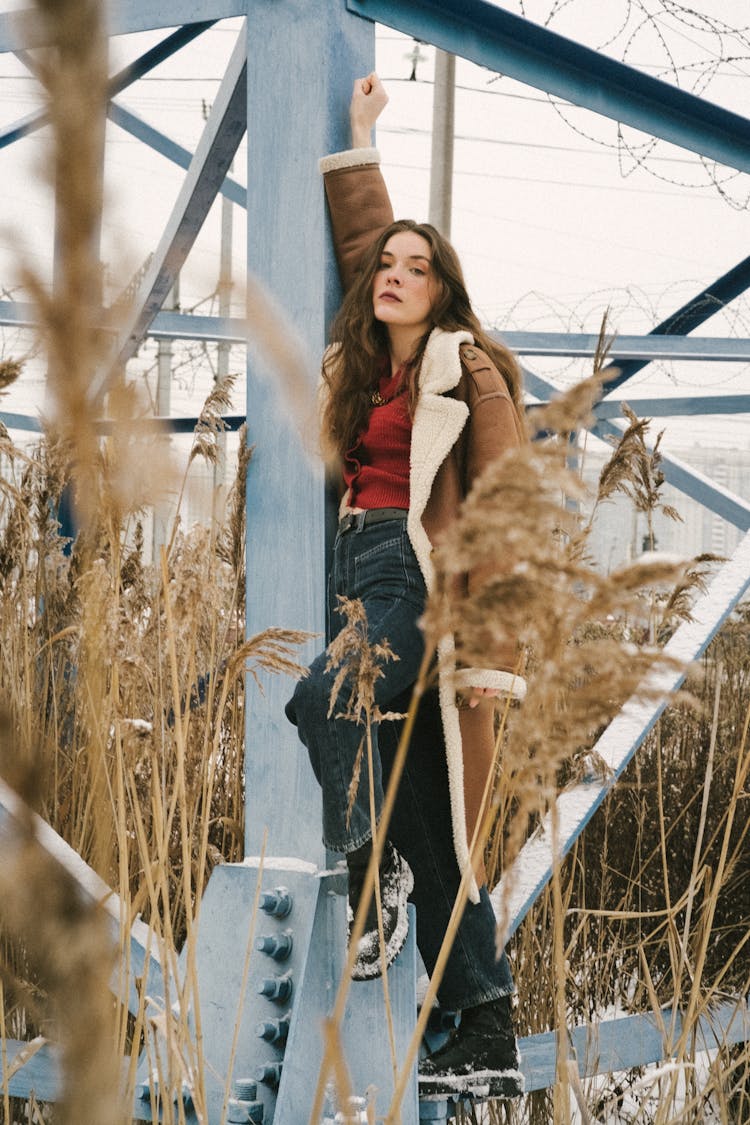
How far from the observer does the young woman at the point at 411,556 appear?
6.11ft

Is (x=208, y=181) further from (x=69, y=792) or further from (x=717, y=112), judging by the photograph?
(x=69, y=792)

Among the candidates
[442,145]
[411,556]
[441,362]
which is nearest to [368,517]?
[411,556]

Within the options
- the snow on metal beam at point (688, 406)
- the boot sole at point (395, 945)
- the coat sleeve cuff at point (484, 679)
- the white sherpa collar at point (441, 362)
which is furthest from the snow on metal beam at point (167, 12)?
the snow on metal beam at point (688, 406)

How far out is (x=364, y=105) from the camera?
1988mm

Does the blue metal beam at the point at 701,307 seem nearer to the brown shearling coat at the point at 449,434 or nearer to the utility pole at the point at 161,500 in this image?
the brown shearling coat at the point at 449,434

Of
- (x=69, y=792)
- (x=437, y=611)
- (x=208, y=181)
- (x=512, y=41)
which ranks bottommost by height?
(x=69, y=792)

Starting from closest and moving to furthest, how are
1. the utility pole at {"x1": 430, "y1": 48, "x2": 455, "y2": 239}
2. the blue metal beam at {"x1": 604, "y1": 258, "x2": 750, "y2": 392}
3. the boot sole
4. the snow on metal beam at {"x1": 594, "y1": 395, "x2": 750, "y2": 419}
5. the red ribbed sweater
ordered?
the boot sole < the red ribbed sweater < the blue metal beam at {"x1": 604, "y1": 258, "x2": 750, "y2": 392} < the snow on metal beam at {"x1": 594, "y1": 395, "x2": 750, "y2": 419} < the utility pole at {"x1": 430, "y1": 48, "x2": 455, "y2": 239}

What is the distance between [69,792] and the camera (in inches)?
90.9

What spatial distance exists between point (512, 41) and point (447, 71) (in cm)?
594

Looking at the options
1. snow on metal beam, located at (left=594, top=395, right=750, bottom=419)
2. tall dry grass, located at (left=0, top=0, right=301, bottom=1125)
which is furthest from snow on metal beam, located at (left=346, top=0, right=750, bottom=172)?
snow on metal beam, located at (left=594, top=395, right=750, bottom=419)

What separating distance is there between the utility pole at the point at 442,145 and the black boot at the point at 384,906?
18.6ft

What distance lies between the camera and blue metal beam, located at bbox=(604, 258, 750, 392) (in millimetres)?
3398

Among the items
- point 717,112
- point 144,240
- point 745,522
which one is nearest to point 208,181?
point 717,112

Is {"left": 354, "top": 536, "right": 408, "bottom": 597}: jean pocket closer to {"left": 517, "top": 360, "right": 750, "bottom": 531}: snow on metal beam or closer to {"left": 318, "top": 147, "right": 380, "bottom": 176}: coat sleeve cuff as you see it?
{"left": 318, "top": 147, "right": 380, "bottom": 176}: coat sleeve cuff
